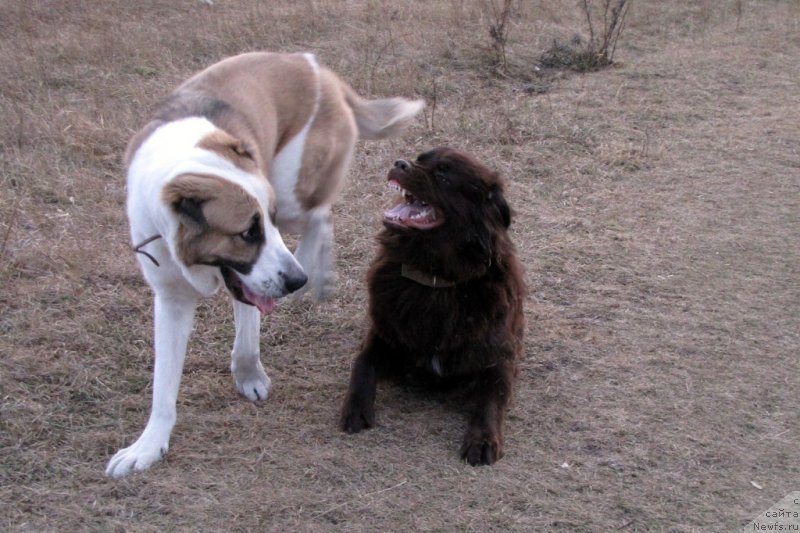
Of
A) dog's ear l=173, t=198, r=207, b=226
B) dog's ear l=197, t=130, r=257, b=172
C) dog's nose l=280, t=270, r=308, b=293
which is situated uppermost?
dog's ear l=197, t=130, r=257, b=172

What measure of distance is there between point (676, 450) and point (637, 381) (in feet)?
1.63

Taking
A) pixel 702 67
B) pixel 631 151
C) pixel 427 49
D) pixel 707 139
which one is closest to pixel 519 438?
pixel 631 151

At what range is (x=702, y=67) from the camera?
27.3ft

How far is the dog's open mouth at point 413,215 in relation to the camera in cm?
333

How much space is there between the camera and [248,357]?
3459 millimetres

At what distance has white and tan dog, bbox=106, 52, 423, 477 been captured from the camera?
2748 millimetres

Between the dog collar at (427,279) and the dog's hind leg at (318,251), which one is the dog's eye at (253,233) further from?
the dog's hind leg at (318,251)

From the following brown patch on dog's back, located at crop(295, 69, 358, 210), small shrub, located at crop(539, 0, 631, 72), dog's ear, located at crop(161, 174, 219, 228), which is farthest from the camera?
small shrub, located at crop(539, 0, 631, 72)

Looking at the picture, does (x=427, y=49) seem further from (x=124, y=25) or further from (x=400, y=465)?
(x=400, y=465)

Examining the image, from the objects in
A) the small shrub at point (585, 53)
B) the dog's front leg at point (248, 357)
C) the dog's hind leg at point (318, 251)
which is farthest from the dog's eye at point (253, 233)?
the small shrub at point (585, 53)

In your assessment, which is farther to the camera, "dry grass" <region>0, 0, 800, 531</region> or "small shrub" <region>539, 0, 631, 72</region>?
"small shrub" <region>539, 0, 631, 72</region>

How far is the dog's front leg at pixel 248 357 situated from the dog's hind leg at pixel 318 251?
1.40ft

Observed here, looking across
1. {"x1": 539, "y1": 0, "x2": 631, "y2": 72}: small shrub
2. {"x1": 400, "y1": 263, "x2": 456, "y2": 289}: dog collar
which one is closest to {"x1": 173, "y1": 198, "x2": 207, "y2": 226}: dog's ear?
{"x1": 400, "y1": 263, "x2": 456, "y2": 289}: dog collar

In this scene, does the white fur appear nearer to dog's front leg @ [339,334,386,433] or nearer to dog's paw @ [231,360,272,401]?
dog's paw @ [231,360,272,401]
